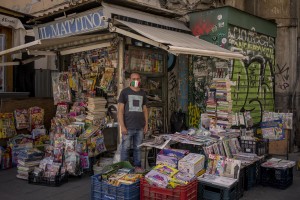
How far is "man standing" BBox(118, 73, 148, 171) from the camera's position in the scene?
6.20 metres

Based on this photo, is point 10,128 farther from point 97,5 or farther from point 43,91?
point 97,5

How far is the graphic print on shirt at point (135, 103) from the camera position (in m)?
6.25

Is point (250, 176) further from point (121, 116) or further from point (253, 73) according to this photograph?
point (253, 73)

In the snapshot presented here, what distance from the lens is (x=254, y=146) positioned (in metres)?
6.38

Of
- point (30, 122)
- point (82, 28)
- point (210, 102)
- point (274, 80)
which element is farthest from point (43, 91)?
point (274, 80)

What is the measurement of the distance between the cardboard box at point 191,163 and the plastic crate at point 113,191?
2.42 ft

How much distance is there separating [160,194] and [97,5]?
445 centimetres

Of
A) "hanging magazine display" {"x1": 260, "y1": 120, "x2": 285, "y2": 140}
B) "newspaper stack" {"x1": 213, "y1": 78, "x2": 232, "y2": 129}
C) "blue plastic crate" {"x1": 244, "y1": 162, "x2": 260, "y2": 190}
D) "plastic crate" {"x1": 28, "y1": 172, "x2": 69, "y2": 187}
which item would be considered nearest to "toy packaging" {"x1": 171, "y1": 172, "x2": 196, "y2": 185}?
"blue plastic crate" {"x1": 244, "y1": 162, "x2": 260, "y2": 190}

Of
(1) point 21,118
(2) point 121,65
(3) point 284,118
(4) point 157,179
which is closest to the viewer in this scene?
(4) point 157,179

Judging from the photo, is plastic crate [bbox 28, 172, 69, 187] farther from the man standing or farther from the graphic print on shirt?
the graphic print on shirt

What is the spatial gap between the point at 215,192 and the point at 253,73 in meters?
4.89

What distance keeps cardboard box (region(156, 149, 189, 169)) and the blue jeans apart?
1.08 m

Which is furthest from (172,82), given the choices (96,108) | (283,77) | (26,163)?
(26,163)

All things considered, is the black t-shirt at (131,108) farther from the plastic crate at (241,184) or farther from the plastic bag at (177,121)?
the plastic bag at (177,121)
